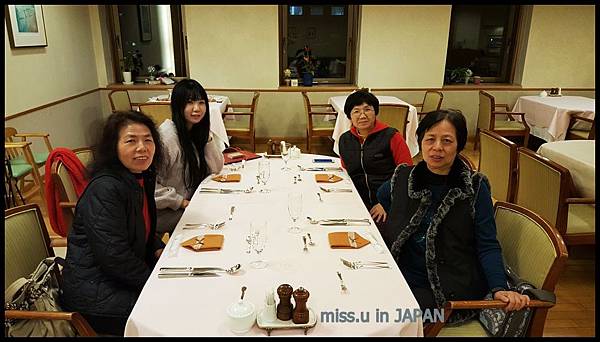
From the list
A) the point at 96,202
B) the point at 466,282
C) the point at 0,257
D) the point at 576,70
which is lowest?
the point at 466,282

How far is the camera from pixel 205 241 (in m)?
1.43

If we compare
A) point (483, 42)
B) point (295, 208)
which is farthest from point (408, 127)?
point (295, 208)

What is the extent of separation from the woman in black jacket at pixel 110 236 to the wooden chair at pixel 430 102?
4.15 meters

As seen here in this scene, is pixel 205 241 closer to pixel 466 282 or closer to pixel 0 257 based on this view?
pixel 0 257

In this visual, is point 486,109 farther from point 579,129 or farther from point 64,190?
point 64,190

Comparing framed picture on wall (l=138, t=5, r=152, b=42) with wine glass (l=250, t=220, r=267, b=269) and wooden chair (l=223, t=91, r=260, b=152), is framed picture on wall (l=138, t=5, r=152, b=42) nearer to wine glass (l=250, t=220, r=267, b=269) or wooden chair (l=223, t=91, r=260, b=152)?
wooden chair (l=223, t=91, r=260, b=152)

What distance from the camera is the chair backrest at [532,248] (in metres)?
1.26

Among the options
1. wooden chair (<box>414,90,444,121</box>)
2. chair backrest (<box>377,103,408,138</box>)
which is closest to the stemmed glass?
chair backrest (<box>377,103,408,138</box>)

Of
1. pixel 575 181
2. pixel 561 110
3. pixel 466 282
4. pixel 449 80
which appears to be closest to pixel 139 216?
pixel 466 282

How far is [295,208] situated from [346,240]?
0.24m

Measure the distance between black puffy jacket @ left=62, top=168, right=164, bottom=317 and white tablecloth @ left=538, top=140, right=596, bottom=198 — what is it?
2.35 metres

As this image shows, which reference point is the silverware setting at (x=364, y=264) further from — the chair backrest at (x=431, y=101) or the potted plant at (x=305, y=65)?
the potted plant at (x=305, y=65)

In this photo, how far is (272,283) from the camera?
3.94 feet

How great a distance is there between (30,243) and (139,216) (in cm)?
41
